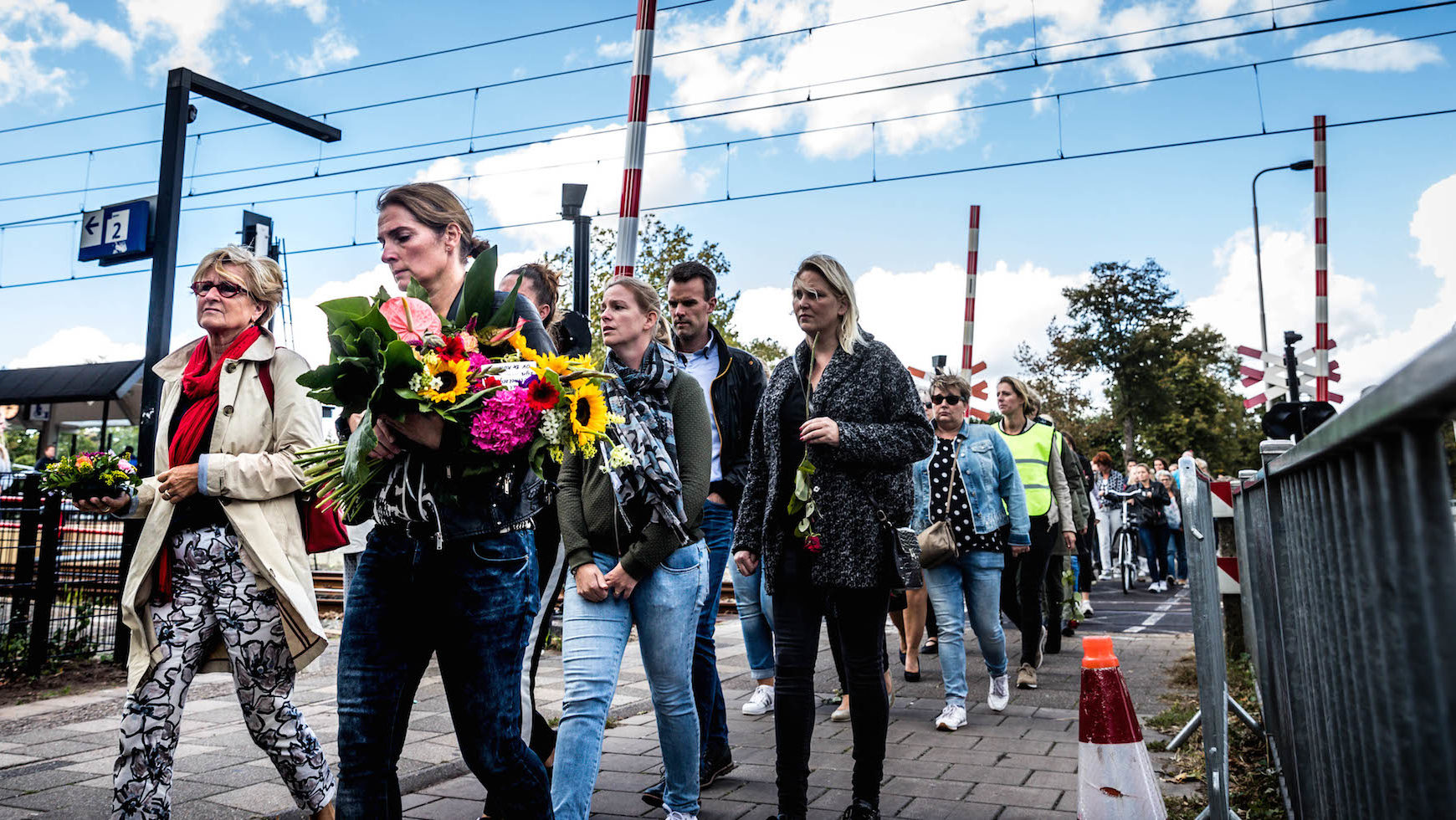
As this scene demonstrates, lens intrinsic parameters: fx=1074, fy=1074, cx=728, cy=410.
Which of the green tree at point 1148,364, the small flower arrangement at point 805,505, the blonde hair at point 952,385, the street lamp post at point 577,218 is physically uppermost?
the green tree at point 1148,364

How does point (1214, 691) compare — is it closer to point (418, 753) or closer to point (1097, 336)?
point (418, 753)

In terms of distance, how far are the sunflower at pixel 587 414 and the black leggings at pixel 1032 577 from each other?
5185 millimetres

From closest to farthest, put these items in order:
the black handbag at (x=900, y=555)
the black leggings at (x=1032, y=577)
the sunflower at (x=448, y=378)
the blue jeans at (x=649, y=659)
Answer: the sunflower at (x=448, y=378) → the blue jeans at (x=649, y=659) → the black handbag at (x=900, y=555) → the black leggings at (x=1032, y=577)

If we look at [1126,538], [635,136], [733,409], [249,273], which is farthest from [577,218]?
[1126,538]

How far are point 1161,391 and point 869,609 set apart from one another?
59911 mm

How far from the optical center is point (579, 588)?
354cm

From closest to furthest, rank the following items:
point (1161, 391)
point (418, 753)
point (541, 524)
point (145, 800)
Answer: point (145, 800) → point (541, 524) → point (418, 753) → point (1161, 391)

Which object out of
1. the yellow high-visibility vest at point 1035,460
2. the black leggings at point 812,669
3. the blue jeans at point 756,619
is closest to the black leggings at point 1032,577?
the yellow high-visibility vest at point 1035,460

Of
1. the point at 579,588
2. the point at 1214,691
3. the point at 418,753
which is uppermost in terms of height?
the point at 579,588

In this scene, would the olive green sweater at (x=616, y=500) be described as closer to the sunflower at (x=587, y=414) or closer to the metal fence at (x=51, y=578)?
the sunflower at (x=587, y=414)

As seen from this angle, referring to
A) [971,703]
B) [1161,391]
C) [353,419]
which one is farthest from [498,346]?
[1161,391]

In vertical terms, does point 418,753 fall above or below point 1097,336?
below

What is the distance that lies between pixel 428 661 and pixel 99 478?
64.1 inches

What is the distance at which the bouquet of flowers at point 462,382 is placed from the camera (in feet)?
8.26
